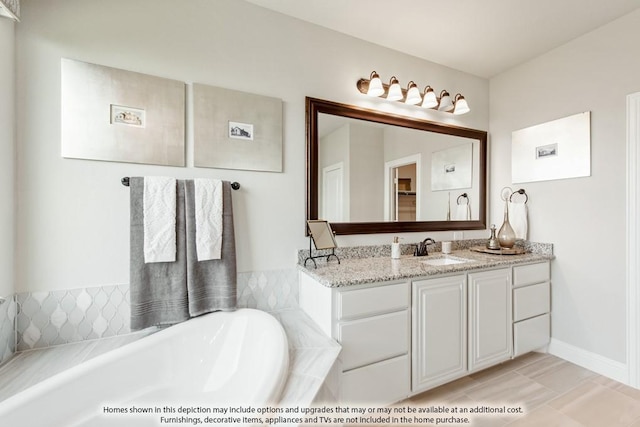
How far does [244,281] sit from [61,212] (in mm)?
1000

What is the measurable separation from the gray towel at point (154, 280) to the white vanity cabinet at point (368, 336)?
0.77 metres

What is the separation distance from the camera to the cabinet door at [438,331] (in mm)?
1566

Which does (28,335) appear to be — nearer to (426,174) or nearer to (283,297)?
(283,297)

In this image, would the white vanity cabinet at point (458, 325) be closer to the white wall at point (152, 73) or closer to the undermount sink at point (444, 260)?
the undermount sink at point (444, 260)

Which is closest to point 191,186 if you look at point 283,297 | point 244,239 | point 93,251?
point 244,239

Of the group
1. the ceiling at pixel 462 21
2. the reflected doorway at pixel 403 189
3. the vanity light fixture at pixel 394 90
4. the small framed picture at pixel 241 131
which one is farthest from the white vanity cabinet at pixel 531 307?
the small framed picture at pixel 241 131

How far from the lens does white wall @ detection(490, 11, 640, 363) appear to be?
1.81 meters

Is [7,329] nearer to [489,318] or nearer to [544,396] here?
[489,318]

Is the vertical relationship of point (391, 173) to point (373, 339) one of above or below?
above

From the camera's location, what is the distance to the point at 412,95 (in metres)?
2.10

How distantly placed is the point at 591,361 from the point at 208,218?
9.64 feet

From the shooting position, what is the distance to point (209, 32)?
1593 millimetres

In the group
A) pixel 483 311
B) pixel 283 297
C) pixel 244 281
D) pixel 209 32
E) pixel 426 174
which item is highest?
pixel 209 32

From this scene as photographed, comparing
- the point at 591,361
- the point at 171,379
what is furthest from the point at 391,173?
the point at 591,361
